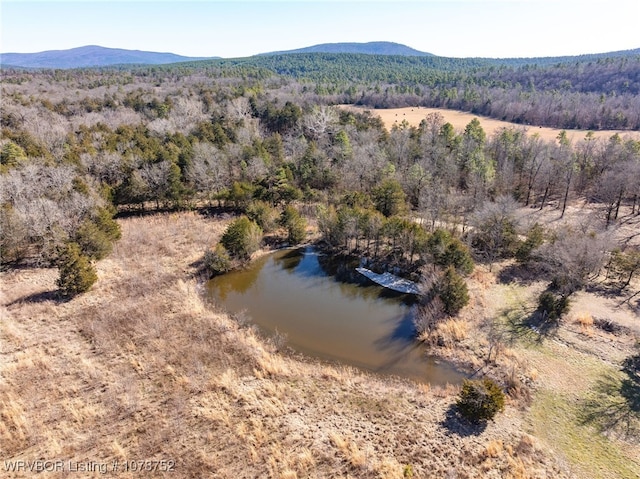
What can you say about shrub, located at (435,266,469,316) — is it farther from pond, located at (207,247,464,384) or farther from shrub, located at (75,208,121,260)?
shrub, located at (75,208,121,260)

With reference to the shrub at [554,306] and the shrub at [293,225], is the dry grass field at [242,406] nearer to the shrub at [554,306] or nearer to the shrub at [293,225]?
the shrub at [554,306]

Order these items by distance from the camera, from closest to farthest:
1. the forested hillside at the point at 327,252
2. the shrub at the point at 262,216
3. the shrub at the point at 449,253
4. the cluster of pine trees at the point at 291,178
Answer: the forested hillside at the point at 327,252
the shrub at the point at 449,253
the cluster of pine trees at the point at 291,178
the shrub at the point at 262,216

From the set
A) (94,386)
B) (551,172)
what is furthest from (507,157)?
(94,386)

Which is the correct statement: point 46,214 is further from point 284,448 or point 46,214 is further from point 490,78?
point 490,78

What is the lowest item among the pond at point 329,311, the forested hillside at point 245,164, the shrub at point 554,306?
the pond at point 329,311

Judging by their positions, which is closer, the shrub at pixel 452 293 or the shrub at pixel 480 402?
the shrub at pixel 480 402

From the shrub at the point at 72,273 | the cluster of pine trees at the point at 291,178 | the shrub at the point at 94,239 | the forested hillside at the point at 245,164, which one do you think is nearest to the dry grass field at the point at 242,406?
the shrub at the point at 72,273

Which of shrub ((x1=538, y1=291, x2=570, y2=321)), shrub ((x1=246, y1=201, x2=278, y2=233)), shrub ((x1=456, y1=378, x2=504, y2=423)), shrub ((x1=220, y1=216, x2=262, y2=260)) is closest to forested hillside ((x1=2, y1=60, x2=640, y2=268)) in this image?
shrub ((x1=246, y1=201, x2=278, y2=233))
